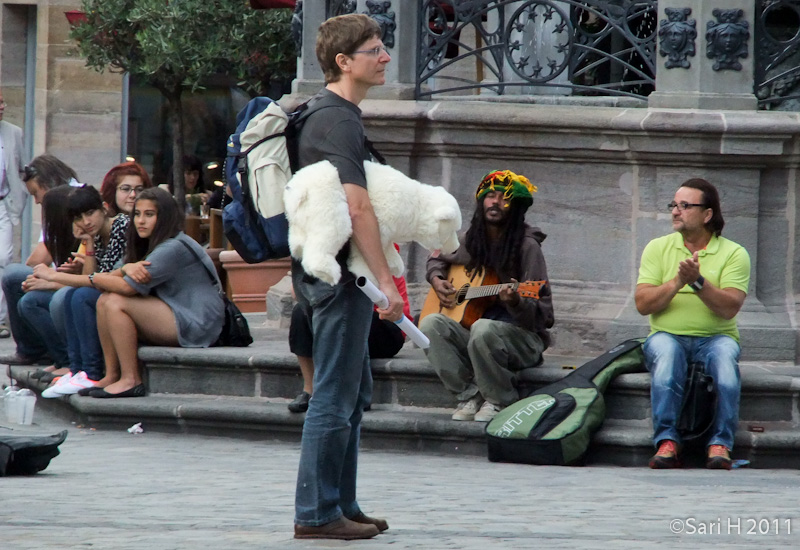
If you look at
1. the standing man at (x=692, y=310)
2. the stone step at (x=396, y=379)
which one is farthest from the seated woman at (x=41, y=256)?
the standing man at (x=692, y=310)

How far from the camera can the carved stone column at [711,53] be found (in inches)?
346

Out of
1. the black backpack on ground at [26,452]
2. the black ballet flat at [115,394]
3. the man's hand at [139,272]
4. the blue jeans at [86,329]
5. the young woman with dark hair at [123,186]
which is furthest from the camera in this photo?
the young woman with dark hair at [123,186]

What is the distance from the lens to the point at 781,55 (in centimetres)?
890

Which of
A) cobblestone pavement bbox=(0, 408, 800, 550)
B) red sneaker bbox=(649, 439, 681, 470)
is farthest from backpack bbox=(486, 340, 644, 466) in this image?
red sneaker bbox=(649, 439, 681, 470)

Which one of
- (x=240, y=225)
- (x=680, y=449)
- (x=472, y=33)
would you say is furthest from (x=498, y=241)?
(x=472, y=33)

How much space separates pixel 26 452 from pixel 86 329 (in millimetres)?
2120

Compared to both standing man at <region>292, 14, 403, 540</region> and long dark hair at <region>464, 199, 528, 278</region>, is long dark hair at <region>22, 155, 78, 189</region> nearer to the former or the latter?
long dark hair at <region>464, 199, 528, 278</region>

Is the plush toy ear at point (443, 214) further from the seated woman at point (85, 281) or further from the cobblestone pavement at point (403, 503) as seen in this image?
the seated woman at point (85, 281)

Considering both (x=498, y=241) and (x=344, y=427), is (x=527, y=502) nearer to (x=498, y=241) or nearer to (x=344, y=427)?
(x=344, y=427)

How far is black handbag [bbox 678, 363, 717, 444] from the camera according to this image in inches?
307

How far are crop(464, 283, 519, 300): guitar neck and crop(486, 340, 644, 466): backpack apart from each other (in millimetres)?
567

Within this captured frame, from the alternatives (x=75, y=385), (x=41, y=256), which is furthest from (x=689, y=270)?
(x=41, y=256)

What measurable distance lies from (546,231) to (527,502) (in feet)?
10.1

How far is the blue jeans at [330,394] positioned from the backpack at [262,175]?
0.95ft
